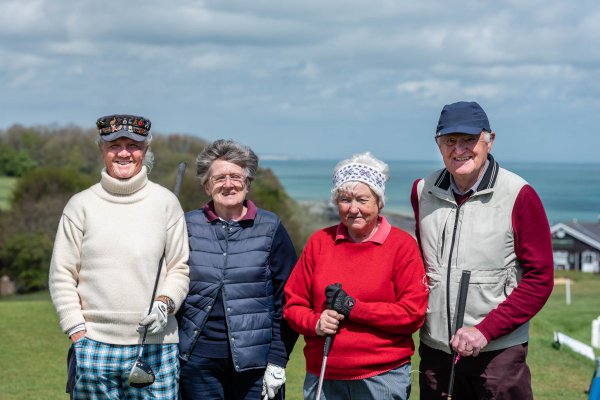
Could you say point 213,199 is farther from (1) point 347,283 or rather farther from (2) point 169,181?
(2) point 169,181

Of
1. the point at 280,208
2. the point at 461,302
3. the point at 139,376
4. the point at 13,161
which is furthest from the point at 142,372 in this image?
the point at 13,161

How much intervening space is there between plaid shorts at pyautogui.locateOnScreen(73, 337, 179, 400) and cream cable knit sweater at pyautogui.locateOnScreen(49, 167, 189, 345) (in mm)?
46

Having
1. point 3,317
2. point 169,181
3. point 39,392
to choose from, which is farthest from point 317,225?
point 39,392

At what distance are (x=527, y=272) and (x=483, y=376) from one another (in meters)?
0.55

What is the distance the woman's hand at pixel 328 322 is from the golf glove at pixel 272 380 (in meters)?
0.52

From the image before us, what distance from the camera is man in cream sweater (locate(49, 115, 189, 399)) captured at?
431cm

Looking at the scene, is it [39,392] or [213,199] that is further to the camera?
[39,392]

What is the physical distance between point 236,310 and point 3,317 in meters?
8.97

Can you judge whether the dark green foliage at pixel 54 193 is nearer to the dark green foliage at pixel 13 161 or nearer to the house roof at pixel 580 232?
the dark green foliage at pixel 13 161

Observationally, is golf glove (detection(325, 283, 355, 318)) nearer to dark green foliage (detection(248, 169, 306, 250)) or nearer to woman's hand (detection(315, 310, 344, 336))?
woman's hand (detection(315, 310, 344, 336))

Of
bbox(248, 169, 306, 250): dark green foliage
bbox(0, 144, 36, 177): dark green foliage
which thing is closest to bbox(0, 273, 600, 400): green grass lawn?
bbox(248, 169, 306, 250): dark green foliage

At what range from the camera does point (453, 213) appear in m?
4.41

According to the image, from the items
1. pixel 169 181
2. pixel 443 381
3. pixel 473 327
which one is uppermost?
pixel 169 181

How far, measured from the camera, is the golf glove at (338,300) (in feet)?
13.8
